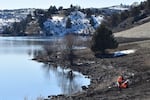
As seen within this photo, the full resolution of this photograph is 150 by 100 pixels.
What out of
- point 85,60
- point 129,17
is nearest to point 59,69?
point 85,60

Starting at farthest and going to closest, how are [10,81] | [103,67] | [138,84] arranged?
[103,67] < [10,81] < [138,84]

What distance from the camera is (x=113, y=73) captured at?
52.6m

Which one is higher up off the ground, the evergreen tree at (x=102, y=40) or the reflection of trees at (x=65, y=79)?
the evergreen tree at (x=102, y=40)

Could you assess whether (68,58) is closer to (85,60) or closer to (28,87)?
(85,60)

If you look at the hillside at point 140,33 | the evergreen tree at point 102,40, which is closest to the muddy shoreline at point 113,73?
the evergreen tree at point 102,40

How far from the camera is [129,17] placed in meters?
147

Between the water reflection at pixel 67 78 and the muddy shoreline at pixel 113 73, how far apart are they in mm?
1387

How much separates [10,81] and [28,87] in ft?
20.7

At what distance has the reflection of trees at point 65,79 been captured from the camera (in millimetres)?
48531

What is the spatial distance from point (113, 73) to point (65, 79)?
8.99 m

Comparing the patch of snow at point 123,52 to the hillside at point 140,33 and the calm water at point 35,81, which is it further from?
Answer: the hillside at point 140,33

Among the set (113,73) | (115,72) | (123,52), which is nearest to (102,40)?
(123,52)

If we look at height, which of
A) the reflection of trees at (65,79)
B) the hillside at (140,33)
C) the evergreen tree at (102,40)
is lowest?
the reflection of trees at (65,79)

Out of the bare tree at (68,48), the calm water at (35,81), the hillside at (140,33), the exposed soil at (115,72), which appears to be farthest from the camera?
the hillside at (140,33)
